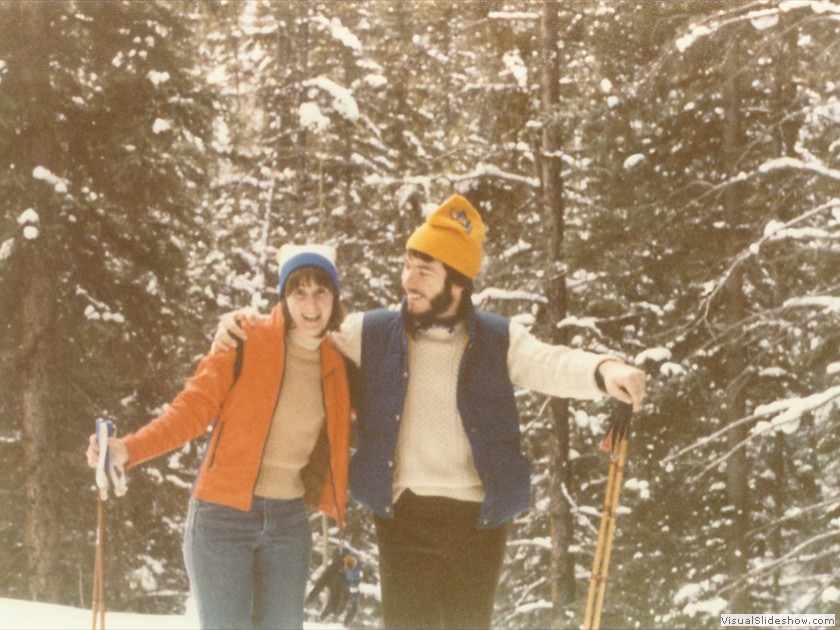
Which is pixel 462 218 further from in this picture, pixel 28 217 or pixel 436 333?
pixel 28 217

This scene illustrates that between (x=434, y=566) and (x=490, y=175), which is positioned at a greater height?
(x=490, y=175)

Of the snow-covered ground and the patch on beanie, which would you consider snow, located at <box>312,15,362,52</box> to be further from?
the patch on beanie

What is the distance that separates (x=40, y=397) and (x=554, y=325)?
5117 mm

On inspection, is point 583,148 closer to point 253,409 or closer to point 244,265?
point 244,265

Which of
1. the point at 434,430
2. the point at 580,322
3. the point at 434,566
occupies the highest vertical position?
the point at 580,322

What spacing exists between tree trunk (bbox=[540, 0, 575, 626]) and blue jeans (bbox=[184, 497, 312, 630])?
6.77 meters

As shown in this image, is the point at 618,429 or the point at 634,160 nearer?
the point at 618,429

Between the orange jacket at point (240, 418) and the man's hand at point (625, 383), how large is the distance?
2.78 feet

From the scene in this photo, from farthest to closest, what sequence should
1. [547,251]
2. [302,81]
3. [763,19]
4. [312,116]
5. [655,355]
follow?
[302,81], [312,116], [547,251], [655,355], [763,19]

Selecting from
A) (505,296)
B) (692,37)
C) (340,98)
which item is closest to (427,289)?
(692,37)

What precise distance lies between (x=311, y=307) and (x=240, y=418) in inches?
16.1

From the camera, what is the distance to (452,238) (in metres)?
2.98

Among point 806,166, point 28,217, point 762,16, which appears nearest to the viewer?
point 762,16

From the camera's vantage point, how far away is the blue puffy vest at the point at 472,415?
288 cm
